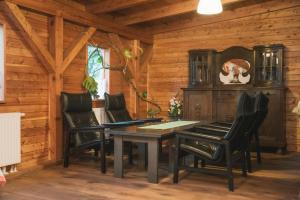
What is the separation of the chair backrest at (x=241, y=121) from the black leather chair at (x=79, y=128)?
162cm

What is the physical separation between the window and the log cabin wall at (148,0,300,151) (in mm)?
1339

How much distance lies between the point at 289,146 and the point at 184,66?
249 cm

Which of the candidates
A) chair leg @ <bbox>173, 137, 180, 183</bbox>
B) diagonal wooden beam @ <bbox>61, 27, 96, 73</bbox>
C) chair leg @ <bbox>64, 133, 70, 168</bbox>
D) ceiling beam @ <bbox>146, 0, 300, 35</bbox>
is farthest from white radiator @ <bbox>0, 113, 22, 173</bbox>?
ceiling beam @ <bbox>146, 0, 300, 35</bbox>

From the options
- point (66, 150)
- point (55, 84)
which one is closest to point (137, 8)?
point (55, 84)

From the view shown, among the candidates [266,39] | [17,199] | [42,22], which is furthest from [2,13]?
[266,39]

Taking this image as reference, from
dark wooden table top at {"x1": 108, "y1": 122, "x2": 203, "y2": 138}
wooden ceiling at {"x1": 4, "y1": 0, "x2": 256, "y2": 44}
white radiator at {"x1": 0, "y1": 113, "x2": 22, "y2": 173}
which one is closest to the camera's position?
dark wooden table top at {"x1": 108, "y1": 122, "x2": 203, "y2": 138}

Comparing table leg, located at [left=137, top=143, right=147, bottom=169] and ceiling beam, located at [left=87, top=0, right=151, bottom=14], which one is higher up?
ceiling beam, located at [left=87, top=0, right=151, bottom=14]

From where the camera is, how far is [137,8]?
5988 mm

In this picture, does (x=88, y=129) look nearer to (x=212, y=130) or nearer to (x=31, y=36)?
(x=31, y=36)

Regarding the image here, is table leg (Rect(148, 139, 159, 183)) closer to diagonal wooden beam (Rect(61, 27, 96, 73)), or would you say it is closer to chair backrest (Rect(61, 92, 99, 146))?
chair backrest (Rect(61, 92, 99, 146))

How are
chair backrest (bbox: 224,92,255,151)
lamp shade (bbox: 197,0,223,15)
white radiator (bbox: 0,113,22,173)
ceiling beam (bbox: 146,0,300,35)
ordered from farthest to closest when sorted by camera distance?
ceiling beam (bbox: 146,0,300,35), white radiator (bbox: 0,113,22,173), lamp shade (bbox: 197,0,223,15), chair backrest (bbox: 224,92,255,151)

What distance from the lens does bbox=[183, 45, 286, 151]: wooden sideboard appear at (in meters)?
5.64

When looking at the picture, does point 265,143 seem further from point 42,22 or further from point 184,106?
point 42,22

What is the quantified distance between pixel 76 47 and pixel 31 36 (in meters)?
0.87
